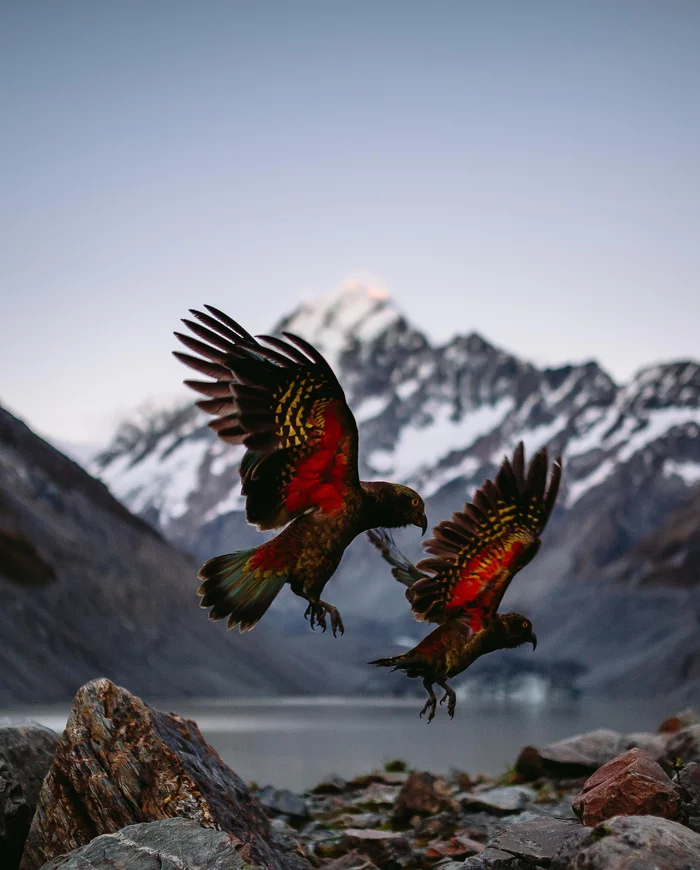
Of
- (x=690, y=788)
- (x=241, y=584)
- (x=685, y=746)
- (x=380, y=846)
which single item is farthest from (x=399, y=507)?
(x=685, y=746)

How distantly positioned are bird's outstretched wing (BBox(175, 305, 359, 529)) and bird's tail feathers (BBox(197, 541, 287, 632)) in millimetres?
275

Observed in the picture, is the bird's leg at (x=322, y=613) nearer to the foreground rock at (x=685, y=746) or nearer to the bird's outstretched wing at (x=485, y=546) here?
the bird's outstretched wing at (x=485, y=546)

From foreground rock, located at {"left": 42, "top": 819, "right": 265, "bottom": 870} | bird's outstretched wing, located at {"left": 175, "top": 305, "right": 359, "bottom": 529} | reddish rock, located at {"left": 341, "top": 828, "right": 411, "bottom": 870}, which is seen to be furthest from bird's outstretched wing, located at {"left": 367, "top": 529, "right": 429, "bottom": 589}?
reddish rock, located at {"left": 341, "top": 828, "right": 411, "bottom": 870}

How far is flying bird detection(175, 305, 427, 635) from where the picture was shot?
7.11 metres

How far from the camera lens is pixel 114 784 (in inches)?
344

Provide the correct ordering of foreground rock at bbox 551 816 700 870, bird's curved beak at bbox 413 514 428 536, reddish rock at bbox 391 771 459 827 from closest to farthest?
foreground rock at bbox 551 816 700 870
bird's curved beak at bbox 413 514 428 536
reddish rock at bbox 391 771 459 827

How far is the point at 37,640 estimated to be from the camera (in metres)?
88.9

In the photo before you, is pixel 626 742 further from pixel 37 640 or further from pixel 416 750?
pixel 37 640

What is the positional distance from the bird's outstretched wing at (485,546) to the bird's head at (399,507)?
1.53 feet

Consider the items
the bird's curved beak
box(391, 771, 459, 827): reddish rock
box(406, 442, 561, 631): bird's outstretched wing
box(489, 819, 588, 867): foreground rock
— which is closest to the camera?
the bird's curved beak

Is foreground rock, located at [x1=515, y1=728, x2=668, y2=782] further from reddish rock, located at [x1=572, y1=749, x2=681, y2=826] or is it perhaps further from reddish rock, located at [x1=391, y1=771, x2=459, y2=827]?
reddish rock, located at [x1=572, y1=749, x2=681, y2=826]

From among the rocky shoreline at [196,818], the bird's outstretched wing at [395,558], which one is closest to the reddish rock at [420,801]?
the rocky shoreline at [196,818]

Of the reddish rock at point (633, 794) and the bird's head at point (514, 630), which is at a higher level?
the bird's head at point (514, 630)

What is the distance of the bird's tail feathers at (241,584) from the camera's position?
720 centimetres
